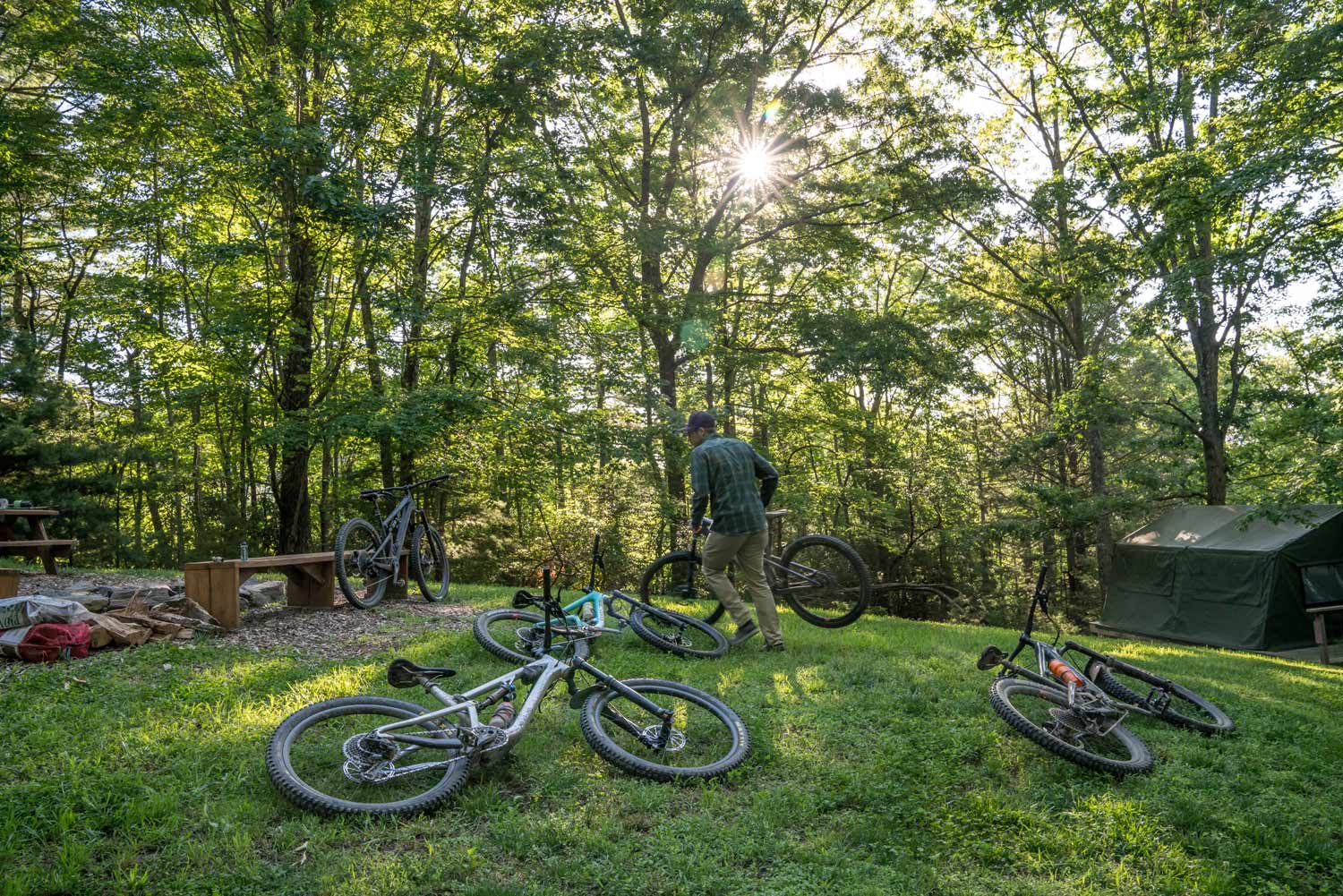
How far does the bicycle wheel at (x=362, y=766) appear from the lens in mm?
2992

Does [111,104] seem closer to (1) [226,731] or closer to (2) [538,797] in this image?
(1) [226,731]

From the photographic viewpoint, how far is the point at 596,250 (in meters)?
12.0

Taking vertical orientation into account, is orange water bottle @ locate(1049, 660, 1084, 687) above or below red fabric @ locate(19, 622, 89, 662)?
above

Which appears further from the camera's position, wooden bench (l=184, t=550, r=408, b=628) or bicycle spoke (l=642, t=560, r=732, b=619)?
bicycle spoke (l=642, t=560, r=732, b=619)

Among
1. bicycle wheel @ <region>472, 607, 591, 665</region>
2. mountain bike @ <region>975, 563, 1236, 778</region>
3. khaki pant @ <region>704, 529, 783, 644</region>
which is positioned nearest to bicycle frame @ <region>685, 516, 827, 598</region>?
khaki pant @ <region>704, 529, 783, 644</region>

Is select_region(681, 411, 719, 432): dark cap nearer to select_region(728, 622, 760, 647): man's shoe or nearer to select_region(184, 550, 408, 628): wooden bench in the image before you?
select_region(728, 622, 760, 647): man's shoe

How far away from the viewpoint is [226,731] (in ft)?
12.3

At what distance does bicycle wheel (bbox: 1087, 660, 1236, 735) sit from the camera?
4645mm

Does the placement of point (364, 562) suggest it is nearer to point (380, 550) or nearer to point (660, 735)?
point (380, 550)

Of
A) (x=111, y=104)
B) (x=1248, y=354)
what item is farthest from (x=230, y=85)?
(x=1248, y=354)

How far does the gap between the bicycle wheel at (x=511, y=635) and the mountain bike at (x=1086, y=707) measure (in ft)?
9.12

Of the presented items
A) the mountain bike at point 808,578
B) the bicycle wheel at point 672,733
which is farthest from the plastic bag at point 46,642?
the mountain bike at point 808,578

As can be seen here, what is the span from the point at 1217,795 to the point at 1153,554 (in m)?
12.3

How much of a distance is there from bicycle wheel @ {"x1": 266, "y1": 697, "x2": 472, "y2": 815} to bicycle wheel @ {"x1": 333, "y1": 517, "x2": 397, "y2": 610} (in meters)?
3.75
